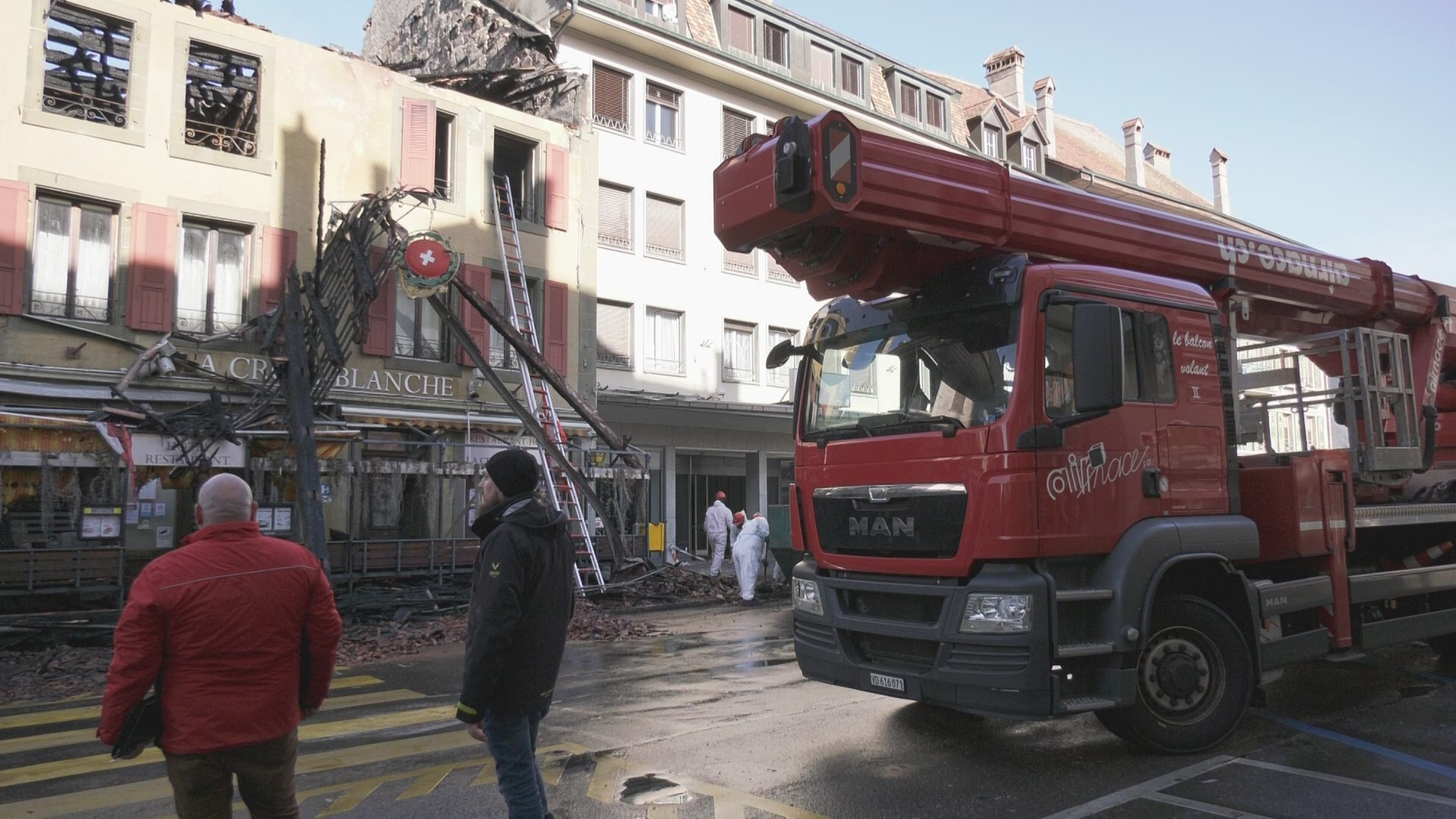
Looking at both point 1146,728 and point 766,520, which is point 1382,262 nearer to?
point 1146,728

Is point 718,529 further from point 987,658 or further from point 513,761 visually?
point 513,761

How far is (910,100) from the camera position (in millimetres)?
32406

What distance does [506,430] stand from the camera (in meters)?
19.6

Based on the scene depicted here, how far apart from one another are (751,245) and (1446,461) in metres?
6.49

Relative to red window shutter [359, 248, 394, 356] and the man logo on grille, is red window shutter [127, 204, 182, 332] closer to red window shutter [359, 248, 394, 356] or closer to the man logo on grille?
red window shutter [359, 248, 394, 356]

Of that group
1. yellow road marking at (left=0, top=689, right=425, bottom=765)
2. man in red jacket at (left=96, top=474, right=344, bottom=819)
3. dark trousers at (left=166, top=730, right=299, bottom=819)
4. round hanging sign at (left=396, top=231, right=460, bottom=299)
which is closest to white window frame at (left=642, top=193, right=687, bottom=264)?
round hanging sign at (left=396, top=231, right=460, bottom=299)

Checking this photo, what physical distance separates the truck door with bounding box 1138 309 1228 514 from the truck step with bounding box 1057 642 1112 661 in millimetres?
1063

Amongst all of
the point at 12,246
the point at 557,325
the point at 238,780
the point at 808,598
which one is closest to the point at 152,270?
the point at 12,246

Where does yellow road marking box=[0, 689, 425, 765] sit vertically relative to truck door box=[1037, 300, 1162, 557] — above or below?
below

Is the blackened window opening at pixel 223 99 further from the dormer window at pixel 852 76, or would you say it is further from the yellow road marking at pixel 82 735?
Answer: the dormer window at pixel 852 76

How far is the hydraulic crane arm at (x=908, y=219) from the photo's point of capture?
5.52 m

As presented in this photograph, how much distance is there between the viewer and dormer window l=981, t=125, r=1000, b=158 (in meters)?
34.0

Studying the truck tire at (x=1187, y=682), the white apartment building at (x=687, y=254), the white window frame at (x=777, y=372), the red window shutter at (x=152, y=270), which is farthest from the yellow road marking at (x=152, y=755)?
the white window frame at (x=777, y=372)

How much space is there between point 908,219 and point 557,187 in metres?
17.3
